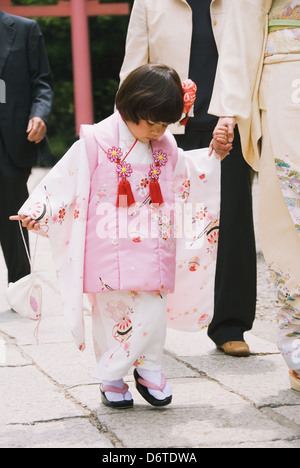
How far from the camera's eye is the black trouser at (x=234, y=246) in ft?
12.0

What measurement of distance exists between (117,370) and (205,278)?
20.6 inches

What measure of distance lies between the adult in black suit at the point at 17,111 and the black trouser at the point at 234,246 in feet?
4.24

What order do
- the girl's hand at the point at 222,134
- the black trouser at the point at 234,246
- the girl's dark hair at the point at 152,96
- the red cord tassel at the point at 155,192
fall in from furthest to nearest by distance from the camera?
1. the black trouser at the point at 234,246
2. the girl's hand at the point at 222,134
3. the red cord tassel at the point at 155,192
4. the girl's dark hair at the point at 152,96

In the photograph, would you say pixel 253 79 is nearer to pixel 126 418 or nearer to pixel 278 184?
pixel 278 184

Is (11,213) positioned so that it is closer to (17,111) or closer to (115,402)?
(17,111)

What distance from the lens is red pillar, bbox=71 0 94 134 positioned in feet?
42.0

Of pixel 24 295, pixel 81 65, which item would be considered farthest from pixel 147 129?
pixel 81 65

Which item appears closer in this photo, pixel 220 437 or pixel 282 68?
pixel 220 437

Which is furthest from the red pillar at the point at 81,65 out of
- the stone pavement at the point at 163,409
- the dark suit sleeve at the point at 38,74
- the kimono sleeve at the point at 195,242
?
the kimono sleeve at the point at 195,242

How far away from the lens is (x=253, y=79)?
308 cm

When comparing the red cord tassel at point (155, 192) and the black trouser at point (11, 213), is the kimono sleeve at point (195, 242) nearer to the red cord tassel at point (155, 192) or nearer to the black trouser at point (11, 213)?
the red cord tassel at point (155, 192)

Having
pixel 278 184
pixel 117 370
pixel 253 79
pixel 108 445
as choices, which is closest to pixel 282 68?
pixel 253 79

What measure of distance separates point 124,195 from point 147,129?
0.25 metres

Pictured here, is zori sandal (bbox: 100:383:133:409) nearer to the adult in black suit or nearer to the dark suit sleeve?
the adult in black suit
